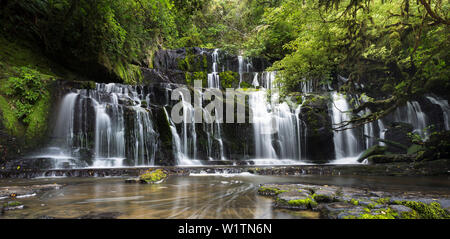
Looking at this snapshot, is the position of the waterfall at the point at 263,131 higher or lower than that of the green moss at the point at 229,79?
lower

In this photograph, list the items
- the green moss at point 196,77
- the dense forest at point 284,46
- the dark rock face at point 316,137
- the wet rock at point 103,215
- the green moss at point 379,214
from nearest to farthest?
the green moss at point 379,214 → the wet rock at point 103,215 → the dense forest at point 284,46 → the dark rock face at point 316,137 → the green moss at point 196,77

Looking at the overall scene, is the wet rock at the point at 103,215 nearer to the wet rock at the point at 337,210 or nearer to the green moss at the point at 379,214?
the wet rock at the point at 337,210

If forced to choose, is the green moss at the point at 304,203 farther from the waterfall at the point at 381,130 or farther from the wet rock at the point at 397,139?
the waterfall at the point at 381,130

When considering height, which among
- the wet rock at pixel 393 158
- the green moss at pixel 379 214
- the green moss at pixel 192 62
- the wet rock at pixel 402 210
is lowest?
the wet rock at pixel 393 158

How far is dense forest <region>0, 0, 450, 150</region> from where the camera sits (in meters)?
5.84

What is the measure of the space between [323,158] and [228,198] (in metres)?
11.2

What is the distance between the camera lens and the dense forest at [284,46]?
5.84 metres

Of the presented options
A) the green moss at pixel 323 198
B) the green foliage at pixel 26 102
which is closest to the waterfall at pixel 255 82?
the green foliage at pixel 26 102

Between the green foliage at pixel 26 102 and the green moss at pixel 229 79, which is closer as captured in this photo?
the green foliage at pixel 26 102

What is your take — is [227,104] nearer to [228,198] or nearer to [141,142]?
[141,142]

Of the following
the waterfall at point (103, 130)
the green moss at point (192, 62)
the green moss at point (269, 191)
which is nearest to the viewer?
the green moss at point (269, 191)

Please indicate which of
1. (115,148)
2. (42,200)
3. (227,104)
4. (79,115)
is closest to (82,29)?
(79,115)

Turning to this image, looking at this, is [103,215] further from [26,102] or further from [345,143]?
[345,143]

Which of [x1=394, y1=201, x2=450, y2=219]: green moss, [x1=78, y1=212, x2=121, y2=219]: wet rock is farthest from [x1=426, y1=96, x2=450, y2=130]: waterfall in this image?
[x1=78, y1=212, x2=121, y2=219]: wet rock
